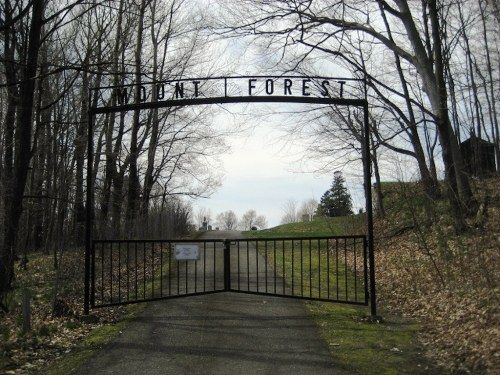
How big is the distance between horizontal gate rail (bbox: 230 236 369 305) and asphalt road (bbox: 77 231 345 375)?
0.49 meters

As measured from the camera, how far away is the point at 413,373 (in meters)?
5.38

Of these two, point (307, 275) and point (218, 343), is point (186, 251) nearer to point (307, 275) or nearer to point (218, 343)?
point (218, 343)

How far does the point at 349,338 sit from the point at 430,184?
32.8 feet

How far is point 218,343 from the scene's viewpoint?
6.74 meters

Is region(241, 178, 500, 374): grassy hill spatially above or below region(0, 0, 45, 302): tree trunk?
below

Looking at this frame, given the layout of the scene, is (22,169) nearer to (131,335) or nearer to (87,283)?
(87,283)

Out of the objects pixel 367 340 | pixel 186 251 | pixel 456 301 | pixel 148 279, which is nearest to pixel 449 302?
pixel 456 301

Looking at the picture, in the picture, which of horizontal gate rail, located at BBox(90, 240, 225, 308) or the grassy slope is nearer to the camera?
the grassy slope

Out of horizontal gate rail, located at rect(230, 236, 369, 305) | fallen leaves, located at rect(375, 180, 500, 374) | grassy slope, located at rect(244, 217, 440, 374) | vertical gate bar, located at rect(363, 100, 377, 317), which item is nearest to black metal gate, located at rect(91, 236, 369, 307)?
horizontal gate rail, located at rect(230, 236, 369, 305)

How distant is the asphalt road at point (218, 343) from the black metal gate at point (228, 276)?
0.38 meters

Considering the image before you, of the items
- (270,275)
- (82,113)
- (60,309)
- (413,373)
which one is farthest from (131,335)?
(82,113)

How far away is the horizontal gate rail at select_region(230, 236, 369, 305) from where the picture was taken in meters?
8.49

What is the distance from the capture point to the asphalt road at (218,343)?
18.8ft

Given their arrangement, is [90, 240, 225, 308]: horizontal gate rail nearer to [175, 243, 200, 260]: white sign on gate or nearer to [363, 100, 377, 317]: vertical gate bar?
[175, 243, 200, 260]: white sign on gate
